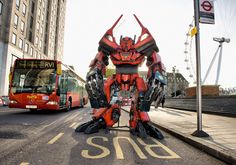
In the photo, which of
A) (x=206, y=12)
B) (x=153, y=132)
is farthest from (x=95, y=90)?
(x=206, y=12)

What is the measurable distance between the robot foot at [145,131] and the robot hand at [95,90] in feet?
3.82

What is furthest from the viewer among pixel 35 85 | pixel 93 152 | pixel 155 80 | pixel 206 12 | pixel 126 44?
pixel 35 85

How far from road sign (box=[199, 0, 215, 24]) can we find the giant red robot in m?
1.58

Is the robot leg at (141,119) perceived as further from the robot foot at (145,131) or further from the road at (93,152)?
the road at (93,152)

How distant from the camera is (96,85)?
6035 millimetres

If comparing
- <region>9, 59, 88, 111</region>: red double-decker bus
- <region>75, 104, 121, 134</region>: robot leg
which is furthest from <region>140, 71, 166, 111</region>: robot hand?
<region>9, 59, 88, 111</region>: red double-decker bus

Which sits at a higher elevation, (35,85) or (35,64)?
(35,64)

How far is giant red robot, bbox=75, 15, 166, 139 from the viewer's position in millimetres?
5754

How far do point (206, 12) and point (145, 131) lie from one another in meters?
3.88

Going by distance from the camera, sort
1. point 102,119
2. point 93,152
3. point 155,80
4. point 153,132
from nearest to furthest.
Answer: point 93,152 → point 153,132 → point 155,80 → point 102,119

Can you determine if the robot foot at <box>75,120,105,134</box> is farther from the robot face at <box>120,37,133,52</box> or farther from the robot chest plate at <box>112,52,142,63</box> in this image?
the robot face at <box>120,37,133,52</box>

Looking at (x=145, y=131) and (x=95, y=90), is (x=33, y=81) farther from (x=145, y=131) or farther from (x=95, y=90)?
(x=145, y=131)

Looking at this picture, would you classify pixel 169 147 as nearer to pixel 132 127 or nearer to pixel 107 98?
pixel 132 127

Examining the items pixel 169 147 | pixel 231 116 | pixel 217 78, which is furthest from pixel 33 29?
pixel 169 147
